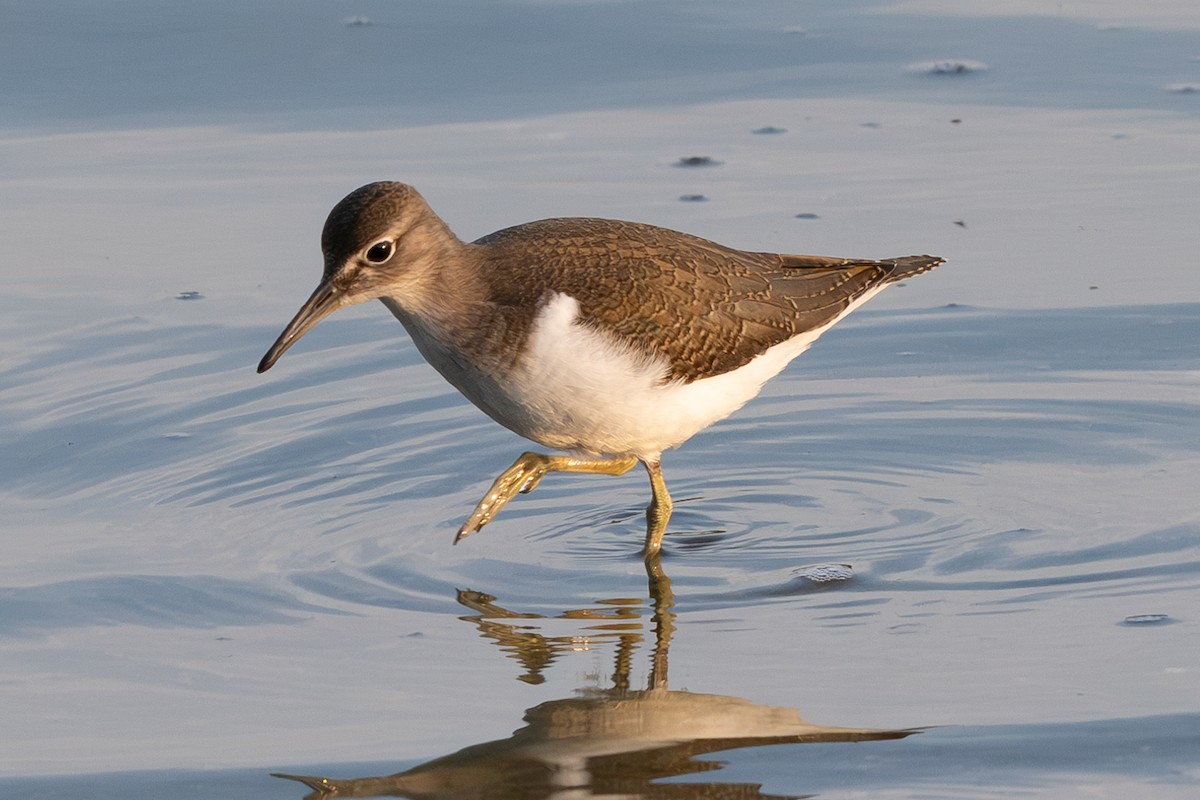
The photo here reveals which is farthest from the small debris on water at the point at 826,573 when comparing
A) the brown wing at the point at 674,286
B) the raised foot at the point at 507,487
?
the raised foot at the point at 507,487

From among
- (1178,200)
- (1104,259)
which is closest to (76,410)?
A: (1104,259)

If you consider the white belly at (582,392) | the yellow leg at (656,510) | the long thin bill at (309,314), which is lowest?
the yellow leg at (656,510)

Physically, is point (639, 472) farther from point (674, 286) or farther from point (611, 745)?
point (611, 745)

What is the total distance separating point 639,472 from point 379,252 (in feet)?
7.01

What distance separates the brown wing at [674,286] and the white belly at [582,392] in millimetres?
76

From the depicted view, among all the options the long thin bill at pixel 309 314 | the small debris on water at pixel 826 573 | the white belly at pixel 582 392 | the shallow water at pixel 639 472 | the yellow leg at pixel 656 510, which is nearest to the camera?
the shallow water at pixel 639 472

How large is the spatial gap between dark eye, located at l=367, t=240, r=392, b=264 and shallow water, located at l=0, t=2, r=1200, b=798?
3.36 ft

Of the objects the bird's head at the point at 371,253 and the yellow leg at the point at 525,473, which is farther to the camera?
the yellow leg at the point at 525,473

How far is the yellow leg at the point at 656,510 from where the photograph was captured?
693 cm

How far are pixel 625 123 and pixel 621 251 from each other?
3860 millimetres

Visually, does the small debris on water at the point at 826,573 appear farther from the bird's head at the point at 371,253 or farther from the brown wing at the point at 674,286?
the bird's head at the point at 371,253

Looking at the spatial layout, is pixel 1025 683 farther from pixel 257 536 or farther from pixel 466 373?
pixel 257 536

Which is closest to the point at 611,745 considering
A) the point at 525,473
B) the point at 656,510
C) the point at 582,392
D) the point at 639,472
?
the point at 582,392

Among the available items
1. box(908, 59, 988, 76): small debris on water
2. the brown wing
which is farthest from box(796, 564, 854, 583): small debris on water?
box(908, 59, 988, 76): small debris on water
